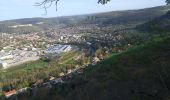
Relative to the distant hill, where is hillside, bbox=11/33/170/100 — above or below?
above

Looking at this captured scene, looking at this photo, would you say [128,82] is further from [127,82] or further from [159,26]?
[159,26]

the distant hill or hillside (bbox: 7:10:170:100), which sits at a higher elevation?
hillside (bbox: 7:10:170:100)

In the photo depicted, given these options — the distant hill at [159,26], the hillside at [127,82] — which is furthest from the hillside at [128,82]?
the distant hill at [159,26]

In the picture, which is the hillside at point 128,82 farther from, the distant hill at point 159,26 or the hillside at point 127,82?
the distant hill at point 159,26

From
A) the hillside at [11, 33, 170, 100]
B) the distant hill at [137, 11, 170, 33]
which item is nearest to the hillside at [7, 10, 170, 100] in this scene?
the hillside at [11, 33, 170, 100]

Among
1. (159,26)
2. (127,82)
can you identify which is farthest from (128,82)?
(159,26)

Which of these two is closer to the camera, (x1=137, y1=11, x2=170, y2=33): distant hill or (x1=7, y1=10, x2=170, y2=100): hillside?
(x1=7, y1=10, x2=170, y2=100): hillside

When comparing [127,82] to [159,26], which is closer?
[127,82]

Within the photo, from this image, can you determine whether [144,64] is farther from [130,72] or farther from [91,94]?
[91,94]

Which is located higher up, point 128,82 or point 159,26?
point 128,82

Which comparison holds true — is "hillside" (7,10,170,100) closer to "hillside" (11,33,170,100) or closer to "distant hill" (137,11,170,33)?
"hillside" (11,33,170,100)

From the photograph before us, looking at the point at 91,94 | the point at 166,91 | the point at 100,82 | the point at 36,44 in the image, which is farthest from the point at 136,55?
the point at 36,44
